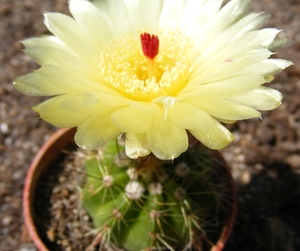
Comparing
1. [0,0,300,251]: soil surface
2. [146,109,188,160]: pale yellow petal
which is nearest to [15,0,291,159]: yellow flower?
[146,109,188,160]: pale yellow petal

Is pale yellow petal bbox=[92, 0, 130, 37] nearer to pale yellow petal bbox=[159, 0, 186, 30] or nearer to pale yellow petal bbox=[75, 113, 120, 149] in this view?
pale yellow petal bbox=[159, 0, 186, 30]

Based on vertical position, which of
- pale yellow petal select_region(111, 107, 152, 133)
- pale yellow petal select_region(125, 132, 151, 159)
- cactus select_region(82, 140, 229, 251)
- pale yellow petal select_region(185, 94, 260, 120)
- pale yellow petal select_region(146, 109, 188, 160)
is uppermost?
pale yellow petal select_region(185, 94, 260, 120)

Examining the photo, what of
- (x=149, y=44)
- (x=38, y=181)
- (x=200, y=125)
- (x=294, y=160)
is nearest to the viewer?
(x=200, y=125)

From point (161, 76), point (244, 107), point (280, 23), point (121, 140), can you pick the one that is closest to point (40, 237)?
point (121, 140)

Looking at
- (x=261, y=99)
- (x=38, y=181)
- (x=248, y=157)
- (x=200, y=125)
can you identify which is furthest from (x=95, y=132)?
(x=248, y=157)

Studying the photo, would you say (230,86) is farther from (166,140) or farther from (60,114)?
(60,114)

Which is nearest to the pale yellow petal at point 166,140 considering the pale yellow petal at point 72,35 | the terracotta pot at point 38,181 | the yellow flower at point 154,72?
the yellow flower at point 154,72

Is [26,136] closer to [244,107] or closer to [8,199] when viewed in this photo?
[8,199]

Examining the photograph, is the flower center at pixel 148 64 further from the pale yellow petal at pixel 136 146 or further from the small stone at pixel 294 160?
the small stone at pixel 294 160
